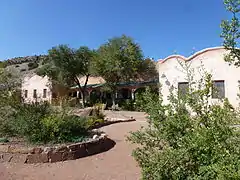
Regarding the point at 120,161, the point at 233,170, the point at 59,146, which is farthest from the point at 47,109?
the point at 233,170

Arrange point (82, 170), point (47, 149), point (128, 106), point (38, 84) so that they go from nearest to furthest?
point (82, 170), point (47, 149), point (128, 106), point (38, 84)

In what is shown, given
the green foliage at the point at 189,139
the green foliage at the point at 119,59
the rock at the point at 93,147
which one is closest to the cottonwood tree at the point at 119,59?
the green foliage at the point at 119,59

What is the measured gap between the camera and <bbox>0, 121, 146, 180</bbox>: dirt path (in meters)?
5.45

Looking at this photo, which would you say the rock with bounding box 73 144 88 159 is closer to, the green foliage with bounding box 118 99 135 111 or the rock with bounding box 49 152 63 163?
the rock with bounding box 49 152 63 163

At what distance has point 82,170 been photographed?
19.6 ft

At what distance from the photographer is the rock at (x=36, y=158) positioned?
6.69 meters

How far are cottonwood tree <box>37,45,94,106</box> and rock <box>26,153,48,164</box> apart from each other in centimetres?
2511

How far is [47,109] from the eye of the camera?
9328 mm

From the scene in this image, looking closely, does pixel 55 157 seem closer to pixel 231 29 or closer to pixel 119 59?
pixel 231 29

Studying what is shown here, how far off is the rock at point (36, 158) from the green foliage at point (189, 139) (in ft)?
13.0

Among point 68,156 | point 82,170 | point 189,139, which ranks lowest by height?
point 82,170

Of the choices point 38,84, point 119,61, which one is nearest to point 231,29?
point 119,61

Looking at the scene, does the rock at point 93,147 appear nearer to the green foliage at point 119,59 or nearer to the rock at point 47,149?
the rock at point 47,149

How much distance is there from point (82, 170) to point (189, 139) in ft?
12.1
